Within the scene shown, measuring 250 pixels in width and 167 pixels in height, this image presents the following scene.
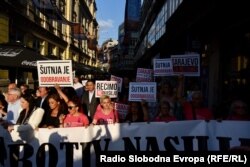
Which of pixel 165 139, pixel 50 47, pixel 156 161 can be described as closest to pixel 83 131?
pixel 165 139

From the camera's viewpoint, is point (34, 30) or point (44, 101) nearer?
point (44, 101)

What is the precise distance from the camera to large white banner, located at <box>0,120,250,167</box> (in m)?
6.90

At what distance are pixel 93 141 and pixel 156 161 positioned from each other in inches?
107

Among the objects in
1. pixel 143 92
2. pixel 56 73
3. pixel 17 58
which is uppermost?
pixel 17 58

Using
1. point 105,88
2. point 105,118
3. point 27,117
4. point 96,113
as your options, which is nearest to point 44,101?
point 96,113

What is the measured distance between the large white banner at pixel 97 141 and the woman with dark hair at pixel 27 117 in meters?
0.11

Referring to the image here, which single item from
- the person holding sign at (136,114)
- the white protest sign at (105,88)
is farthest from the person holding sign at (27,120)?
the white protest sign at (105,88)

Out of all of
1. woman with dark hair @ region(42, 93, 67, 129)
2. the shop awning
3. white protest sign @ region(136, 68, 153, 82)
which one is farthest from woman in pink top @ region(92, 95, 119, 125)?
white protest sign @ region(136, 68, 153, 82)

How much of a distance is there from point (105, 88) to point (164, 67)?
1356 mm

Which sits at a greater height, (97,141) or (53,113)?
A: (53,113)

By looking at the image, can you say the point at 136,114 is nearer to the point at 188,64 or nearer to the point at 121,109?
the point at 121,109

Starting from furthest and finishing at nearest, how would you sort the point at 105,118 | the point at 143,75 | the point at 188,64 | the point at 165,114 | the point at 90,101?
the point at 143,75, the point at 90,101, the point at 188,64, the point at 105,118, the point at 165,114

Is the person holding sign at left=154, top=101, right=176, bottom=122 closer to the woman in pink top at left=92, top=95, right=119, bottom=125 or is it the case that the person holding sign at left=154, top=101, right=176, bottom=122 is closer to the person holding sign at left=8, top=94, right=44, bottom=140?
the woman in pink top at left=92, top=95, right=119, bottom=125

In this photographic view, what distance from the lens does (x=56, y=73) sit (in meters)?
9.06
